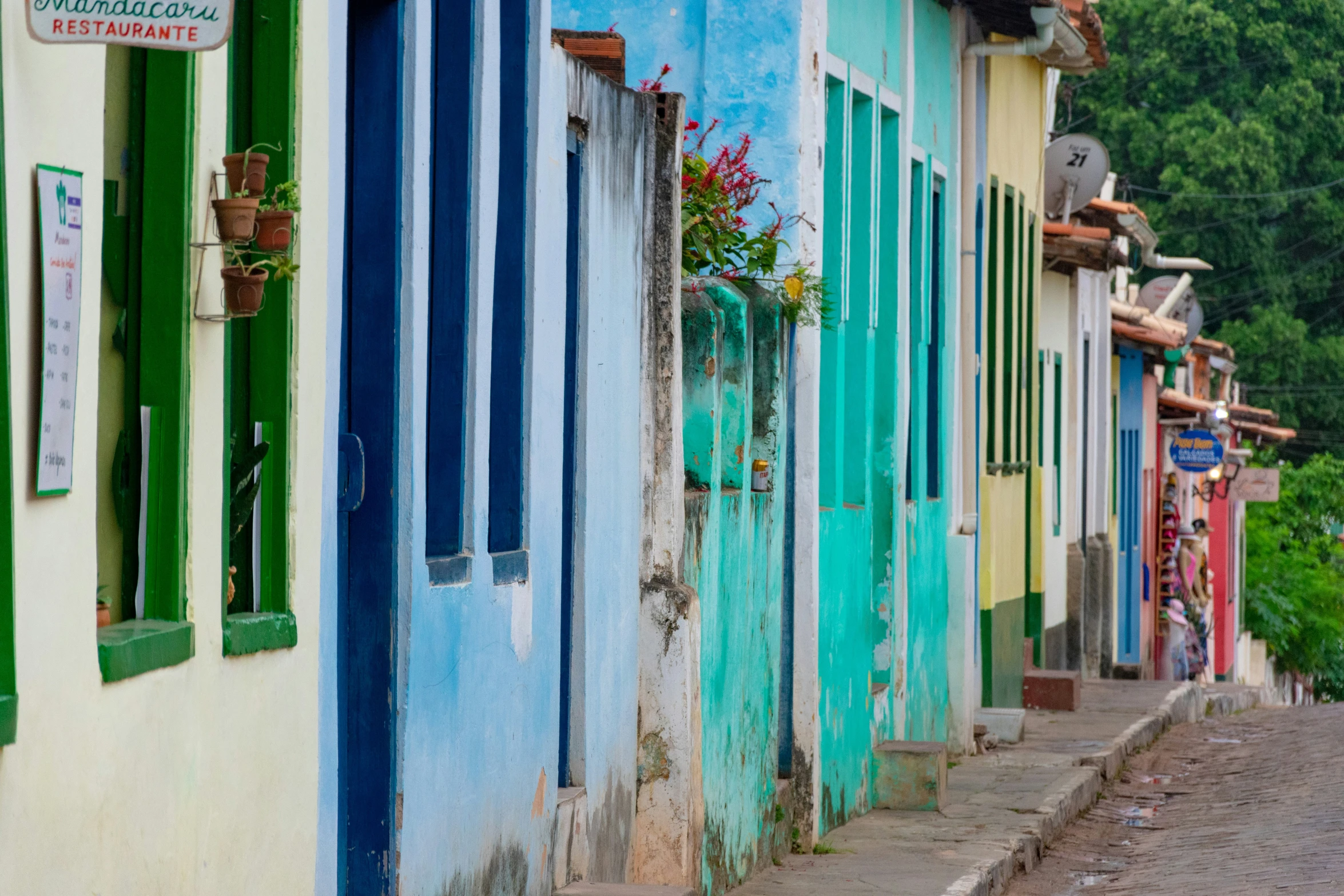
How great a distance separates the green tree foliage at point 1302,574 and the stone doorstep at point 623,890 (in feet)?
108

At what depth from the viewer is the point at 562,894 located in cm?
734

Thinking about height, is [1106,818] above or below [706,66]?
below

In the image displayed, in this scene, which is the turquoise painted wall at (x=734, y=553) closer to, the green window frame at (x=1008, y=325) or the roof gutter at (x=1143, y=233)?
the green window frame at (x=1008, y=325)

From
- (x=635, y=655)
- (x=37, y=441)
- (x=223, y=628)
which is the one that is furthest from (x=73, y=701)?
(x=635, y=655)

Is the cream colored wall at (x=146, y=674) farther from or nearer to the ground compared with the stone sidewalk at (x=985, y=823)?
farther from the ground

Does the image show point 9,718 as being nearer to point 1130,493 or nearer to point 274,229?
point 274,229

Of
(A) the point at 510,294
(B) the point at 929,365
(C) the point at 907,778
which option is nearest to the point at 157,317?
(A) the point at 510,294

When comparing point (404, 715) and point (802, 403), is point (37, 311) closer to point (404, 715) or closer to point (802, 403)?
point (404, 715)

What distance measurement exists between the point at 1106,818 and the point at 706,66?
6.09 meters

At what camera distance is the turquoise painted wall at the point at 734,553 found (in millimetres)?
8992

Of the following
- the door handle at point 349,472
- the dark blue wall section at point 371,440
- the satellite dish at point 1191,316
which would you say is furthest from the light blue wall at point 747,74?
the satellite dish at point 1191,316

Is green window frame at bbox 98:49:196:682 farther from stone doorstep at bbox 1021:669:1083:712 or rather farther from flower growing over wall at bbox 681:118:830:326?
stone doorstep at bbox 1021:669:1083:712

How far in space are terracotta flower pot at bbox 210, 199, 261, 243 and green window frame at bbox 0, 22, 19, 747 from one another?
0.94m

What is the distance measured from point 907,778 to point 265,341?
25.4 feet
